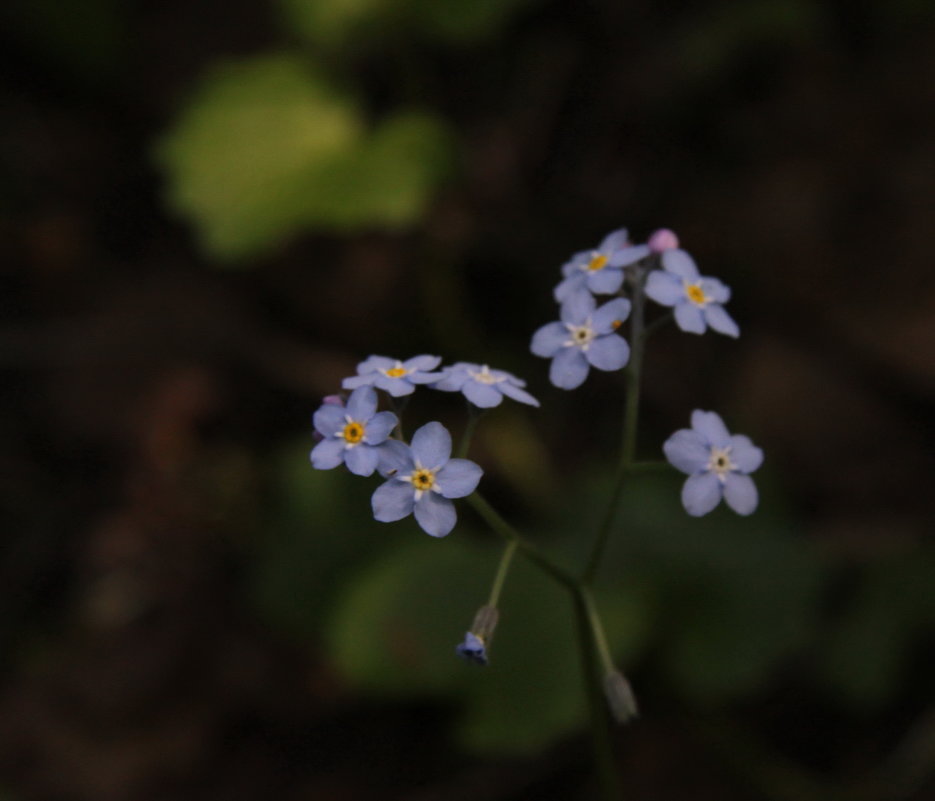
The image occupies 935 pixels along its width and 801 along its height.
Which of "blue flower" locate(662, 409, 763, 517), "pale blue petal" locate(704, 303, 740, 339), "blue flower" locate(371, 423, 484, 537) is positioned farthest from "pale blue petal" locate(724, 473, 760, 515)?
"blue flower" locate(371, 423, 484, 537)

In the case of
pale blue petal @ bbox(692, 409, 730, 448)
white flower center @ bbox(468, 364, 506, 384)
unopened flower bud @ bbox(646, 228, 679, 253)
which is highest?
unopened flower bud @ bbox(646, 228, 679, 253)

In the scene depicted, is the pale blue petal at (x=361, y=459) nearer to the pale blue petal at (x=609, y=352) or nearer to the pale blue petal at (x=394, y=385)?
the pale blue petal at (x=394, y=385)

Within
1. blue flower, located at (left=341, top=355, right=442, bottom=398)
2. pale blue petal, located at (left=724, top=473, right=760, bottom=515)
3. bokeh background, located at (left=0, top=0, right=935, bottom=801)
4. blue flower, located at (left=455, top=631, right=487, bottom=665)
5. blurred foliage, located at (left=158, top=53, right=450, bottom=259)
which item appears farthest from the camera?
blurred foliage, located at (left=158, top=53, right=450, bottom=259)

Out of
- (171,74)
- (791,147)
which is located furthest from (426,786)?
(171,74)

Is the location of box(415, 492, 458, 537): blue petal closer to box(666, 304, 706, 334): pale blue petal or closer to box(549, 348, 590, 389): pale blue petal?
box(549, 348, 590, 389): pale blue petal

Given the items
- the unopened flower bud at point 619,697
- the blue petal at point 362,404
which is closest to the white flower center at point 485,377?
the blue petal at point 362,404

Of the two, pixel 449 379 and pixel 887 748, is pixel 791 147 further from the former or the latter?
pixel 449 379

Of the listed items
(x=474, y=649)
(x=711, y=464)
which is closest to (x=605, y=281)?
(x=711, y=464)
